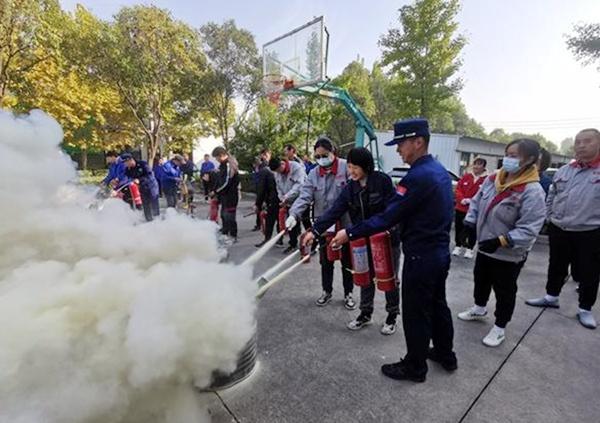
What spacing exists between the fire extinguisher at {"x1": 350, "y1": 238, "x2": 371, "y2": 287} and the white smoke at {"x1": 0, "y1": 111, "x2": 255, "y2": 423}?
1286mm

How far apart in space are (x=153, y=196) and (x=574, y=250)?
22.1 feet

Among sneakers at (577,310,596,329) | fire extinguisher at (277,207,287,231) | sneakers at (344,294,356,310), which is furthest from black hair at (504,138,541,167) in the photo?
fire extinguisher at (277,207,287,231)

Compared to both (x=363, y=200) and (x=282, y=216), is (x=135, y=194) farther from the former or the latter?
(x=363, y=200)

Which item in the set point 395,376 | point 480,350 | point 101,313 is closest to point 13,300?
point 101,313

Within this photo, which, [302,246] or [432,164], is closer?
[432,164]

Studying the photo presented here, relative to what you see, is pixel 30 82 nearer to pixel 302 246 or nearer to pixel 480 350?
pixel 302 246

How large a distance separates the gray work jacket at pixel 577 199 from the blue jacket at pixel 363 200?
1763mm

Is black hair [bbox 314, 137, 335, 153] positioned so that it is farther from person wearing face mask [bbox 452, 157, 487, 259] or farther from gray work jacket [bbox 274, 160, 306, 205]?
person wearing face mask [bbox 452, 157, 487, 259]

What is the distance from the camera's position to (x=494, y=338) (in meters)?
3.07

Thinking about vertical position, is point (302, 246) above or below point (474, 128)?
below

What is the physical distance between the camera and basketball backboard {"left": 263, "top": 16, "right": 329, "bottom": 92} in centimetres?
962

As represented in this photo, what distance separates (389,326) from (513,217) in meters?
1.44

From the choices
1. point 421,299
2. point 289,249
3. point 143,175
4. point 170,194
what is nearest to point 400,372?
point 421,299

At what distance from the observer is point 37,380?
4.93 feet
